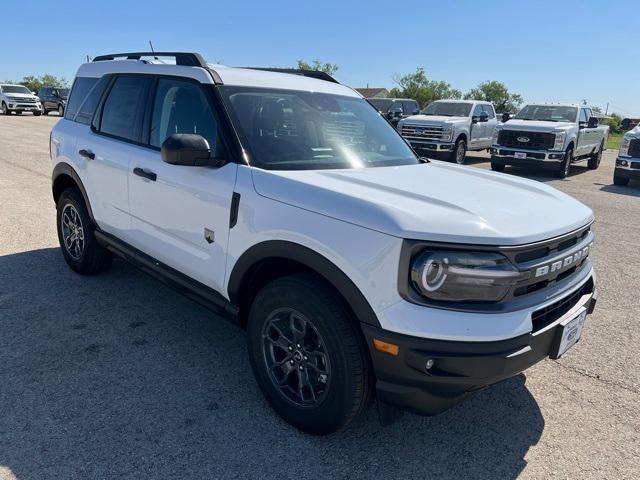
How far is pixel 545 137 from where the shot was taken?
43.1 ft

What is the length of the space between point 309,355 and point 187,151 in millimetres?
1289

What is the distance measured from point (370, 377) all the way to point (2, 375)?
7.59 feet

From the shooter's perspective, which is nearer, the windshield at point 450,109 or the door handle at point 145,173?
the door handle at point 145,173

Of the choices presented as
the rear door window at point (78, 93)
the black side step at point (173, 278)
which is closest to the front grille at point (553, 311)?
the black side step at point (173, 278)

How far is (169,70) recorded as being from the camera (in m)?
3.53

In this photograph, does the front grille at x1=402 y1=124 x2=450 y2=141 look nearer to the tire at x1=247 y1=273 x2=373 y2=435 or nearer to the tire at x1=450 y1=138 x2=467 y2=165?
the tire at x1=450 y1=138 x2=467 y2=165

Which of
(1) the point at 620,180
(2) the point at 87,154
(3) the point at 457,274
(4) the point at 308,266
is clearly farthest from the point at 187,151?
(1) the point at 620,180

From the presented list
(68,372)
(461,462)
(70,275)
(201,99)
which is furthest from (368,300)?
(70,275)

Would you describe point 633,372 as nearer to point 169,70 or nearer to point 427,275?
point 427,275

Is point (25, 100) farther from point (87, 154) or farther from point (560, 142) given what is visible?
point (87, 154)

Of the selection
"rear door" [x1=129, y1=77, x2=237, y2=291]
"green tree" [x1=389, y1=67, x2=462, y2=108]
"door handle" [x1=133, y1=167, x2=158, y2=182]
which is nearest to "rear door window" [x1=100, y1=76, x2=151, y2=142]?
"rear door" [x1=129, y1=77, x2=237, y2=291]

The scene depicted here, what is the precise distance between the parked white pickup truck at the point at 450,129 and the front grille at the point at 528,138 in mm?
1438

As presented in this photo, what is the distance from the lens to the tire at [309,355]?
2.36 meters

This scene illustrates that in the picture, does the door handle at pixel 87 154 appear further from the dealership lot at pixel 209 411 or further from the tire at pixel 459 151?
the tire at pixel 459 151
